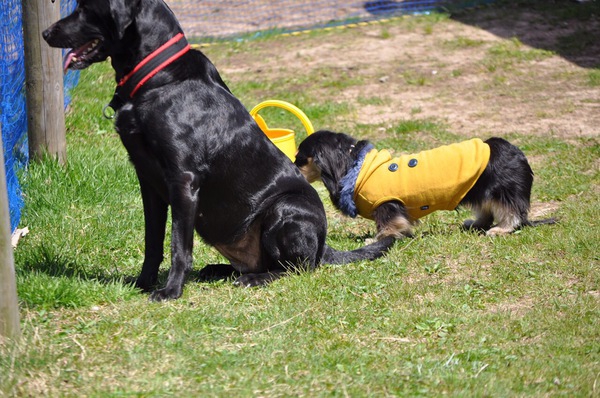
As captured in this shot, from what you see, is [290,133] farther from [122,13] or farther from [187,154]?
[122,13]

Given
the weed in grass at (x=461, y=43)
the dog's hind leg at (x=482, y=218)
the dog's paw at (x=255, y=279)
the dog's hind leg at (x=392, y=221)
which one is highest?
the weed in grass at (x=461, y=43)

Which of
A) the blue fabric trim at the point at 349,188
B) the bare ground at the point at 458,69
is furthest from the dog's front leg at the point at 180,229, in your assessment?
the bare ground at the point at 458,69

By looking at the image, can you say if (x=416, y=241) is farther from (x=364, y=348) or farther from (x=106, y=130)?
(x=106, y=130)

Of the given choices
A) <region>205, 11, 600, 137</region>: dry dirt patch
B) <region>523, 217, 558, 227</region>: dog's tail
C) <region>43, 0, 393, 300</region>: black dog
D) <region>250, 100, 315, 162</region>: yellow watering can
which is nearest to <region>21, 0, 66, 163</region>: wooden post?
<region>250, 100, 315, 162</region>: yellow watering can

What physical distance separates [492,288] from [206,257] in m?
2.04

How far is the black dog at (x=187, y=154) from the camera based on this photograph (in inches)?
174

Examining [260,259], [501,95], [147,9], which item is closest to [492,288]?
[260,259]

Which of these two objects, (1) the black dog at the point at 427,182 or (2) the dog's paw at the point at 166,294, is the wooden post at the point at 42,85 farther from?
(2) the dog's paw at the point at 166,294

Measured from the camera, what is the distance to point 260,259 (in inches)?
203

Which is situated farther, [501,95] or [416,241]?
[501,95]

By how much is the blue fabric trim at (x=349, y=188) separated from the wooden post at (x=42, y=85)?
245cm

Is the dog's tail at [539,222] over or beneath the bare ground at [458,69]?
beneath

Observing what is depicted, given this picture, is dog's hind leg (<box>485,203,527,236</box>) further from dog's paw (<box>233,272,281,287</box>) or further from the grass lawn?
dog's paw (<box>233,272,281,287</box>)

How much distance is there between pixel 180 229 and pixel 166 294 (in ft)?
1.24
